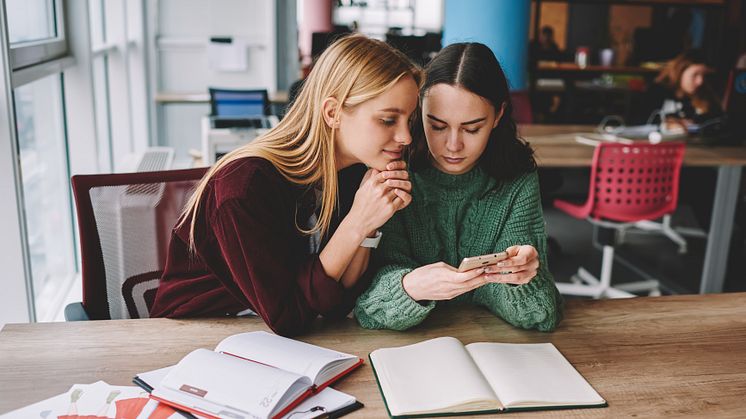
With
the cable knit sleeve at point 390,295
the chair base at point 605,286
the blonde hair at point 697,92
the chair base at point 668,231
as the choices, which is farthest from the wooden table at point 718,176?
the cable knit sleeve at point 390,295

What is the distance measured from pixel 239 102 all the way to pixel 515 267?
129 inches

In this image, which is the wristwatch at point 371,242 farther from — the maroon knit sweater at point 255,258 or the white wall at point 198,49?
the white wall at point 198,49

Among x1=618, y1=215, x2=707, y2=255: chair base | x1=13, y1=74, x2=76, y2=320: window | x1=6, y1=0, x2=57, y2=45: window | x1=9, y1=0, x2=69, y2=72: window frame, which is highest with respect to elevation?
x1=6, y1=0, x2=57, y2=45: window

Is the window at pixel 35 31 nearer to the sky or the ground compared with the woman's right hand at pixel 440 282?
nearer to the sky

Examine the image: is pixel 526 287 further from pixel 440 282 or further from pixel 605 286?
pixel 605 286

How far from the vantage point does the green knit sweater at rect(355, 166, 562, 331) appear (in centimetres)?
148

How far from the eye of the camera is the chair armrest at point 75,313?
63.6 inches

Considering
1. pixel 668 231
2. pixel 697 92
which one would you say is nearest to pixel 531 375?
pixel 697 92

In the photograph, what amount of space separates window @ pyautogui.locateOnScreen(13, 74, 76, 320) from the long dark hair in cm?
176

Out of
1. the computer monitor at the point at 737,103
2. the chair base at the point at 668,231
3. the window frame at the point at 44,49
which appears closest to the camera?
the window frame at the point at 44,49

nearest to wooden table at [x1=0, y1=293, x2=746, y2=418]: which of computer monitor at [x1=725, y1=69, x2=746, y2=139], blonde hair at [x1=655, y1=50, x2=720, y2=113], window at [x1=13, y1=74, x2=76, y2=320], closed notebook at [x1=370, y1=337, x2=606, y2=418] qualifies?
closed notebook at [x1=370, y1=337, x2=606, y2=418]

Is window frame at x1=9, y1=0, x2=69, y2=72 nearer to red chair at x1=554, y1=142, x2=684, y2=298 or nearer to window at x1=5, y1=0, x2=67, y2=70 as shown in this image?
window at x1=5, y1=0, x2=67, y2=70

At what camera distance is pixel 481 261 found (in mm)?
1300

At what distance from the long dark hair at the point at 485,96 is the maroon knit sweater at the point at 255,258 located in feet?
0.97
